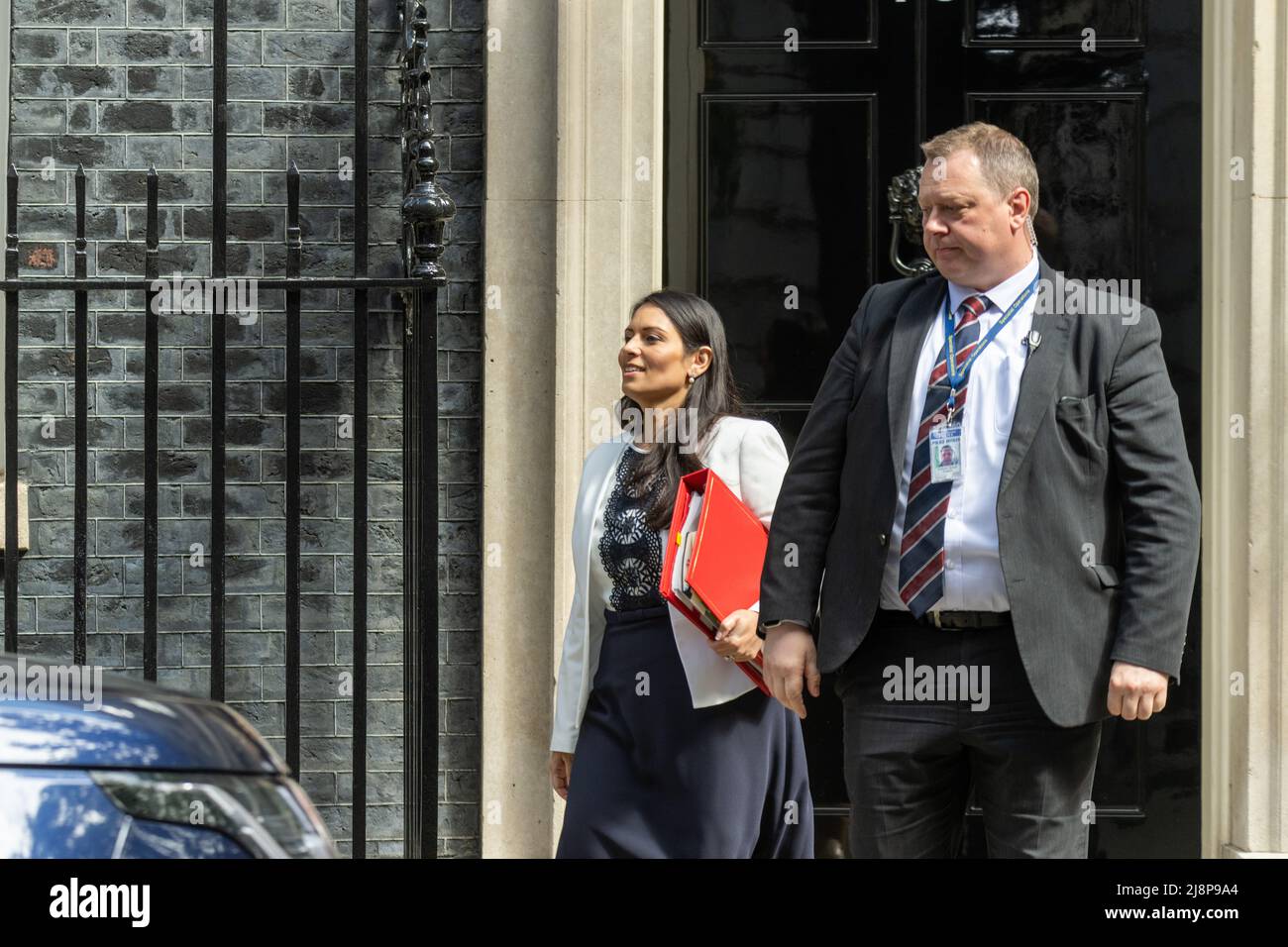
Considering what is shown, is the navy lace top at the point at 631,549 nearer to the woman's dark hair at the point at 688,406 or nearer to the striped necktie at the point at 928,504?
the woman's dark hair at the point at 688,406

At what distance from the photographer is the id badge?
4.01 m

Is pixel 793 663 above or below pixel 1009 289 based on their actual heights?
below

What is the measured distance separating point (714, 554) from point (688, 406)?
0.59 m

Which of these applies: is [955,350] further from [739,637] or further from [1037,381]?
[739,637]

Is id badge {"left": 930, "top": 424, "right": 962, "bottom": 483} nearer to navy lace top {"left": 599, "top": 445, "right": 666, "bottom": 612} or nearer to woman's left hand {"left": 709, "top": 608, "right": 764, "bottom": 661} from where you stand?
woman's left hand {"left": 709, "top": 608, "right": 764, "bottom": 661}

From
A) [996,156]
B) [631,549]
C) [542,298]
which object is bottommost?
[631,549]

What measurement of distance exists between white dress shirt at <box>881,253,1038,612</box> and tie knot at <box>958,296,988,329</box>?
1cm

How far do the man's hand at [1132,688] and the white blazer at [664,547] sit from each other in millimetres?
1106

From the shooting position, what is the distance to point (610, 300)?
21.0 feet

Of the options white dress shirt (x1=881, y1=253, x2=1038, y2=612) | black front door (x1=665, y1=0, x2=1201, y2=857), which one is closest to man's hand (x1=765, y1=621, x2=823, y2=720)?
white dress shirt (x1=881, y1=253, x2=1038, y2=612)

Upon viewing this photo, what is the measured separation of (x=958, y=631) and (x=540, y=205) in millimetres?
2928

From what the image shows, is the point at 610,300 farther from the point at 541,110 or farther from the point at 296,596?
the point at 296,596

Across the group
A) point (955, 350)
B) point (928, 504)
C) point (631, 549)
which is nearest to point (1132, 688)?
point (928, 504)

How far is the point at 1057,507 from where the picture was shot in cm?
393
